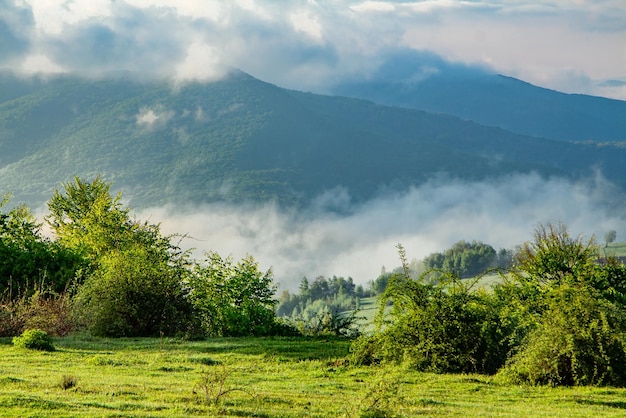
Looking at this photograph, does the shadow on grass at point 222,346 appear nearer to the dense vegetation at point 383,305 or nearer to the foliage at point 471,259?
the dense vegetation at point 383,305

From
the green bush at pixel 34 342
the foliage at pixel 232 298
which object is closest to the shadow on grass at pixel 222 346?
the green bush at pixel 34 342

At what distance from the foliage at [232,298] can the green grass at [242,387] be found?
275 inches

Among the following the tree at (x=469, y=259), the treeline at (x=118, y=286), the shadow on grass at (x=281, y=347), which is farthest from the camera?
the tree at (x=469, y=259)

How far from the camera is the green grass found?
483 inches

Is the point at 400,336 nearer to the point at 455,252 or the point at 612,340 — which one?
the point at 612,340

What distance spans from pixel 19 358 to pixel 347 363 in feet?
27.1

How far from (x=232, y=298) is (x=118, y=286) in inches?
442

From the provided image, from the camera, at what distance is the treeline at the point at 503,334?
711 inches

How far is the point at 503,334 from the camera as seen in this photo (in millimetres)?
20188

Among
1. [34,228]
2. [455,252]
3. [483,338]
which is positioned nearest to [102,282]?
[483,338]

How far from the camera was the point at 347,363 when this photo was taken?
68.0ft

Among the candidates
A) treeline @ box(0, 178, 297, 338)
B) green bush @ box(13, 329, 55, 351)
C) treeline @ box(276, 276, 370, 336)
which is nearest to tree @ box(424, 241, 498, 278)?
treeline @ box(276, 276, 370, 336)

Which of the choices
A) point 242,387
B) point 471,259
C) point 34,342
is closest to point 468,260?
point 471,259

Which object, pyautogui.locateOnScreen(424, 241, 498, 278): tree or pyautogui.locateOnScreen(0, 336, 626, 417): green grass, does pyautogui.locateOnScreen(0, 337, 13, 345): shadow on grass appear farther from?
pyautogui.locateOnScreen(424, 241, 498, 278): tree
